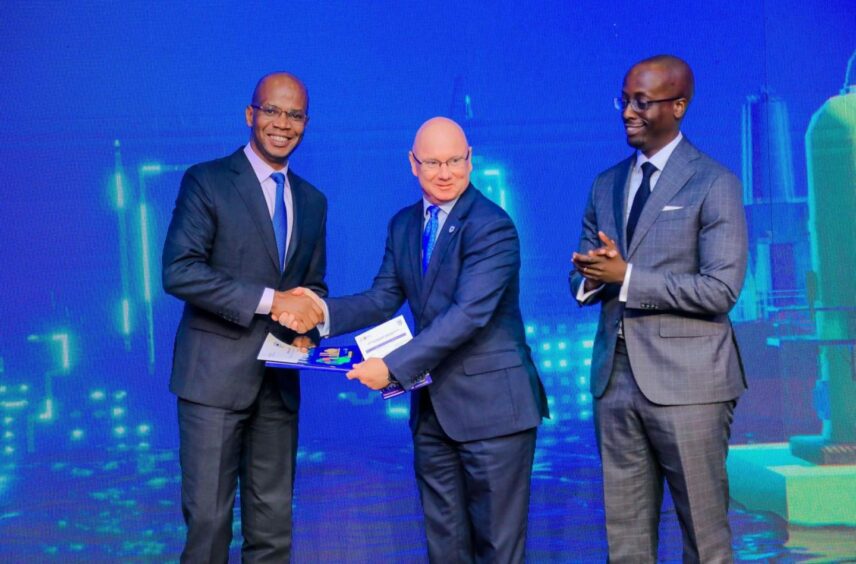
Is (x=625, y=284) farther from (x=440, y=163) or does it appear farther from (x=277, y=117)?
(x=277, y=117)

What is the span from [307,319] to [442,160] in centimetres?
67

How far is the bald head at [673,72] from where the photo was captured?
271cm

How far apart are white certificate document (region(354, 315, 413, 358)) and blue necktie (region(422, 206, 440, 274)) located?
0.69 feet

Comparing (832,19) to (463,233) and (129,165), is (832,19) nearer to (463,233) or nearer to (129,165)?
(463,233)

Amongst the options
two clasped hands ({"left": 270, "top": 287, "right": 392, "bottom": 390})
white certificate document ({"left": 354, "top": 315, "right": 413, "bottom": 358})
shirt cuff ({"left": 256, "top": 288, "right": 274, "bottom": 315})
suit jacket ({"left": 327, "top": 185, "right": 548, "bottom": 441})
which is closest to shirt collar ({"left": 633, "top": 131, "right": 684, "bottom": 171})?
suit jacket ({"left": 327, "top": 185, "right": 548, "bottom": 441})

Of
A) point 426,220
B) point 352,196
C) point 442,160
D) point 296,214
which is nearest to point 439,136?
point 442,160

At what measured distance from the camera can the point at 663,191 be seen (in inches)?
105

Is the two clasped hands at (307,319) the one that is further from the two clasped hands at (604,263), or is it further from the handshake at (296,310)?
the two clasped hands at (604,263)

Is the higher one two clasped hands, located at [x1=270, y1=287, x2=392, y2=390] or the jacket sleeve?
the jacket sleeve

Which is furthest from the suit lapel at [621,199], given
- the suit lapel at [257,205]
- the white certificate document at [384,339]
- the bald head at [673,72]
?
the suit lapel at [257,205]

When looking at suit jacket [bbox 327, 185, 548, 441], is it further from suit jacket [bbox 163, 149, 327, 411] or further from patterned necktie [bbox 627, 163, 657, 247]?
suit jacket [bbox 163, 149, 327, 411]

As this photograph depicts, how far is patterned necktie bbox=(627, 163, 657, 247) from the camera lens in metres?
2.72

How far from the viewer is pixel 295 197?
3.11m

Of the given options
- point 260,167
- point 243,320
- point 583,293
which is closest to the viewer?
point 583,293
